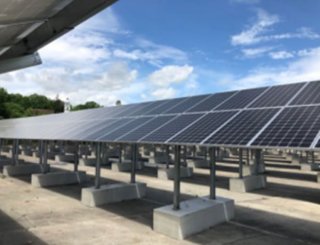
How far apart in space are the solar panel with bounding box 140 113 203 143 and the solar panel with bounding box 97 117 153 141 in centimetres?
180

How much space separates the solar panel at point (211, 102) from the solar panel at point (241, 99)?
38cm

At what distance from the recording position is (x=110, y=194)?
52.4ft

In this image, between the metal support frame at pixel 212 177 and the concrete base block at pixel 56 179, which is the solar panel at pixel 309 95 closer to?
the metal support frame at pixel 212 177

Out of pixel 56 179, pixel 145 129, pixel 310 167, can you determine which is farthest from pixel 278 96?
pixel 310 167

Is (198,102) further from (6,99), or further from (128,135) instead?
(6,99)

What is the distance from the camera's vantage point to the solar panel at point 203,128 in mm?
10445

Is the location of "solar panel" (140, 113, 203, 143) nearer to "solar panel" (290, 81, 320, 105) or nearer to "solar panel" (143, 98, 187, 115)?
"solar panel" (143, 98, 187, 115)

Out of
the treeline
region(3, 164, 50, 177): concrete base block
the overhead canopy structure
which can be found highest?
the treeline

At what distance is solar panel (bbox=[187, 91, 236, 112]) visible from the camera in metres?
13.5

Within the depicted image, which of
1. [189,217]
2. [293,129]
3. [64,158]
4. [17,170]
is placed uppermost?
[293,129]

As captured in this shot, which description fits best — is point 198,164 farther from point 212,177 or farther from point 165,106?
point 212,177

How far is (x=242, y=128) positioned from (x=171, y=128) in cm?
277

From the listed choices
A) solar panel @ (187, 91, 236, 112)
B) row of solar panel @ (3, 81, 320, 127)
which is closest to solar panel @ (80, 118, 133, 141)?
row of solar panel @ (3, 81, 320, 127)

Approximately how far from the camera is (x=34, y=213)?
1419 cm
